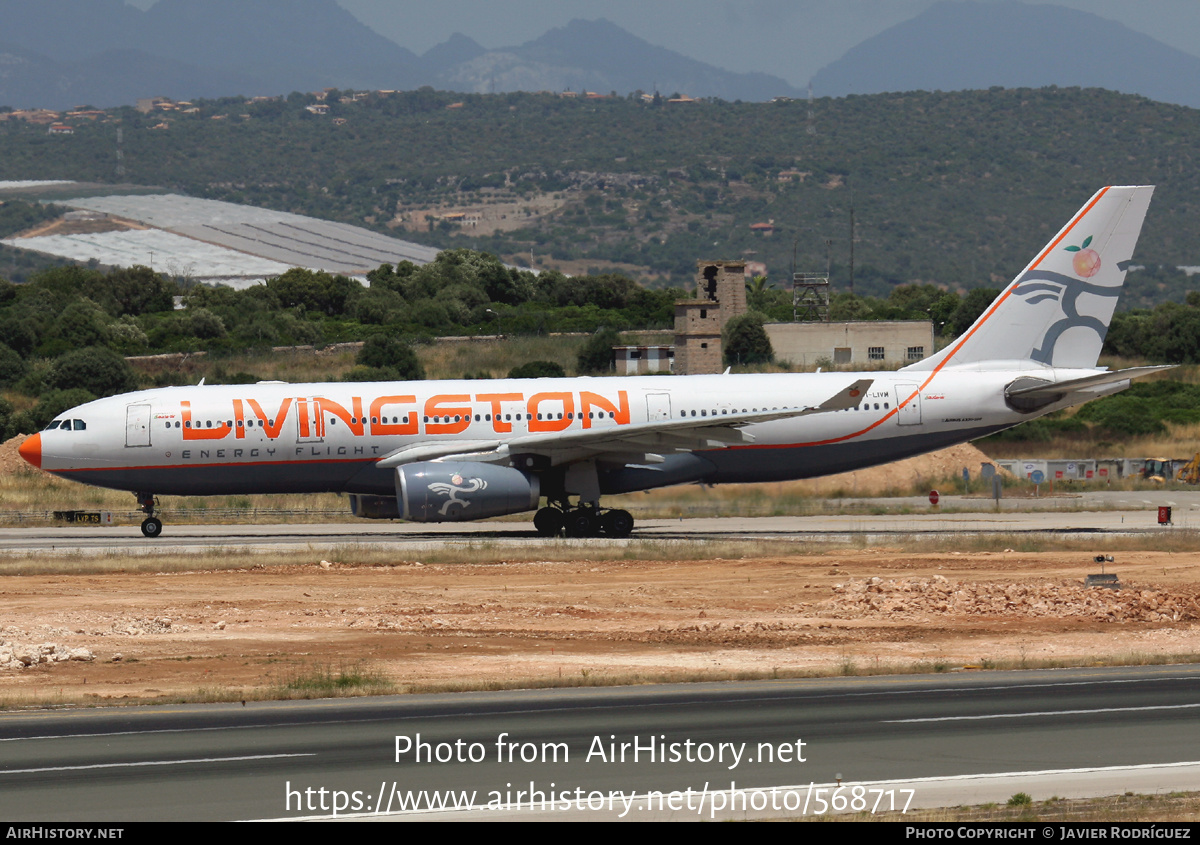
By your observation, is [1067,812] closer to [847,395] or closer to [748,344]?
[847,395]

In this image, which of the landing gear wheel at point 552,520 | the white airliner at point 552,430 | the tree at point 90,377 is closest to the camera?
the white airliner at point 552,430

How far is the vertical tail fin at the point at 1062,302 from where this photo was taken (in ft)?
134

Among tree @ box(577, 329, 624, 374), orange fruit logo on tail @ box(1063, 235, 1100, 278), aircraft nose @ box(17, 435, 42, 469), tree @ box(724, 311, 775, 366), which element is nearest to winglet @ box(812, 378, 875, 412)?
orange fruit logo on tail @ box(1063, 235, 1100, 278)

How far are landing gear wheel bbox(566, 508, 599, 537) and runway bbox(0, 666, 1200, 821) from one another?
20.1 m

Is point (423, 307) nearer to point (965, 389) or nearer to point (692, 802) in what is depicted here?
point (965, 389)

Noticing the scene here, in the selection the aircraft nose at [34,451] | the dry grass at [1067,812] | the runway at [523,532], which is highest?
the aircraft nose at [34,451]

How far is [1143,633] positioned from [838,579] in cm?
743

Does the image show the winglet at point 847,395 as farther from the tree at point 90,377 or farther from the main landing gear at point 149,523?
the tree at point 90,377

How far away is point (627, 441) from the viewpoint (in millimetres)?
A: 36812

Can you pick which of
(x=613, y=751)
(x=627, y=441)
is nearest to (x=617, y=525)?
(x=627, y=441)

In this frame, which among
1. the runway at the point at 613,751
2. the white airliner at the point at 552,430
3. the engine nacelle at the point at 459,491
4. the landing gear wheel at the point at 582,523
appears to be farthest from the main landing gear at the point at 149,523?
the runway at the point at 613,751

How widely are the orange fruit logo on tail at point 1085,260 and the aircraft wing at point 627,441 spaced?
8.31 metres

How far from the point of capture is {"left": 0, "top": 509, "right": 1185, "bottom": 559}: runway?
36.4 meters

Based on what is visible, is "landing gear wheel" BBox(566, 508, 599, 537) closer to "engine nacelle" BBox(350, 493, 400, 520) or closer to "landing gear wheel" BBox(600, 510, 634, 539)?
"landing gear wheel" BBox(600, 510, 634, 539)
